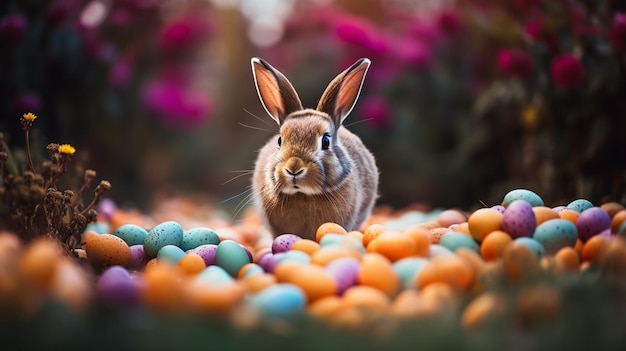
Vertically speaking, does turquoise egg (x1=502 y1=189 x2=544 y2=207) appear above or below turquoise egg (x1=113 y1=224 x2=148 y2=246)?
above

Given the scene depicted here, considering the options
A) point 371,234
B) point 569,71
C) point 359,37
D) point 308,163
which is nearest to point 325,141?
point 308,163

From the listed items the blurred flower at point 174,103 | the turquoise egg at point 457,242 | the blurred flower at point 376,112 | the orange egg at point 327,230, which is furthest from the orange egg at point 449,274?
the blurred flower at point 174,103

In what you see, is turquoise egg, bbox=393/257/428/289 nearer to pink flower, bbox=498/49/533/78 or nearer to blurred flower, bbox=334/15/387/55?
pink flower, bbox=498/49/533/78

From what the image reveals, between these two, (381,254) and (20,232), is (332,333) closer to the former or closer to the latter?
(381,254)

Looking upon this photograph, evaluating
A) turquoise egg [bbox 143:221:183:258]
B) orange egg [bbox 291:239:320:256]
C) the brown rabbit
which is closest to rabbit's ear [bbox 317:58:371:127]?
the brown rabbit

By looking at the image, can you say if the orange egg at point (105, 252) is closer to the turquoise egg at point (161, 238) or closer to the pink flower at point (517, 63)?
the turquoise egg at point (161, 238)

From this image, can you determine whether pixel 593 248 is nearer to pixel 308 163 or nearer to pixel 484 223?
pixel 484 223
